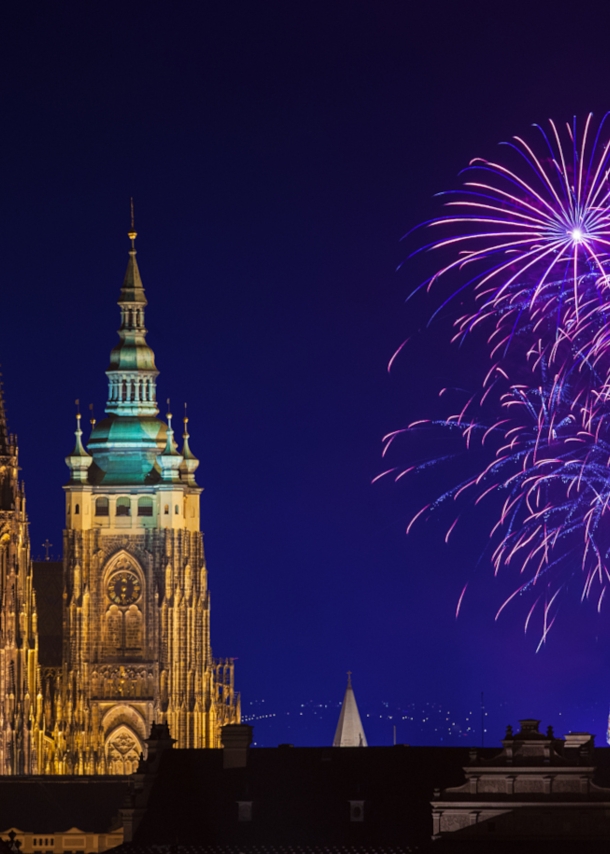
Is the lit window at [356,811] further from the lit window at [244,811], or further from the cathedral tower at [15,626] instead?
the cathedral tower at [15,626]

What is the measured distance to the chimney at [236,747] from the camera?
4975 inches

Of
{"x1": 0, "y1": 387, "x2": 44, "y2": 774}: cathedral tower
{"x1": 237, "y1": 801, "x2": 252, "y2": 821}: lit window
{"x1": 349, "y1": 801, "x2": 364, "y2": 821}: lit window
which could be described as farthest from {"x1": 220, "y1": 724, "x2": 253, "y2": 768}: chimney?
{"x1": 0, "y1": 387, "x2": 44, "y2": 774}: cathedral tower

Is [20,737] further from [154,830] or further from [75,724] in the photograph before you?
[154,830]

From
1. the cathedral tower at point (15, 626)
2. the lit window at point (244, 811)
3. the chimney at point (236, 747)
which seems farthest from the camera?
the cathedral tower at point (15, 626)

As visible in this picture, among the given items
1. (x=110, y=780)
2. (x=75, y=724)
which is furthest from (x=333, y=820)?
(x=75, y=724)

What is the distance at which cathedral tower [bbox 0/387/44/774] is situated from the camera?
180500mm

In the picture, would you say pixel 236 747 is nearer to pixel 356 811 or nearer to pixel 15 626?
pixel 356 811

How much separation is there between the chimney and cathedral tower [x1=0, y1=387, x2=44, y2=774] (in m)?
→ 54.1

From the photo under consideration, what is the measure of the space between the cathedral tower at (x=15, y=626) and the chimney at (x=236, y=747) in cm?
5411

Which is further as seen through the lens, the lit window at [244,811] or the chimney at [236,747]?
the chimney at [236,747]

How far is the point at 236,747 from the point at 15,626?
5807 cm

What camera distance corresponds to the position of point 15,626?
7215 inches

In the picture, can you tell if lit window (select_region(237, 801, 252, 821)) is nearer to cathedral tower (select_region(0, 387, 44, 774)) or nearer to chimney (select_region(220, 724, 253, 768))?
chimney (select_region(220, 724, 253, 768))

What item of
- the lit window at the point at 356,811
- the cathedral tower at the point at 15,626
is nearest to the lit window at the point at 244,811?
the lit window at the point at 356,811
